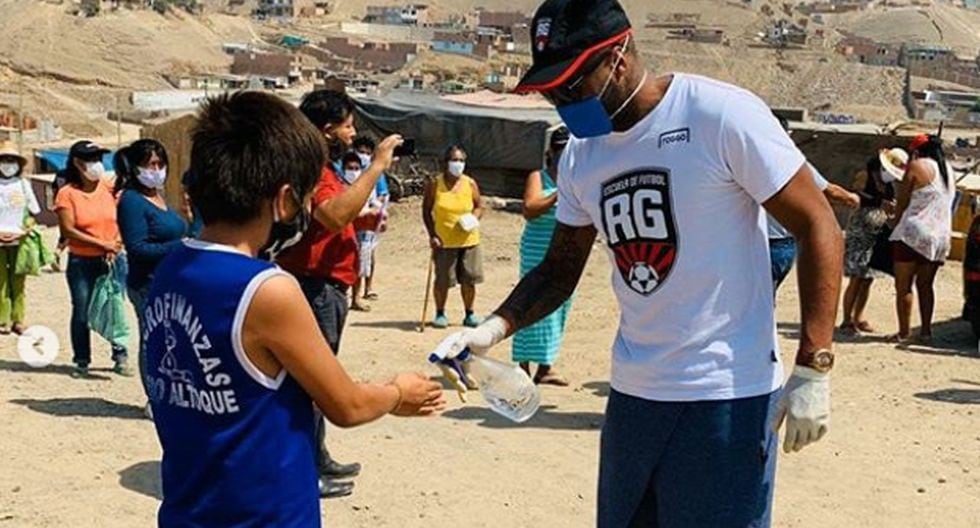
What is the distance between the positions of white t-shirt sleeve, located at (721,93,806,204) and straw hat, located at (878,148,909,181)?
7117 millimetres

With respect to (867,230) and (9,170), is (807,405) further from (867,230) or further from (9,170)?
(9,170)

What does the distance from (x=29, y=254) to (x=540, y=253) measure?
13.2 ft

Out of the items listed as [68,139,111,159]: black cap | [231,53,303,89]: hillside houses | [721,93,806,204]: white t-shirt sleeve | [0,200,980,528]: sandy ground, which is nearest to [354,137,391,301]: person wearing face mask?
[0,200,980,528]: sandy ground

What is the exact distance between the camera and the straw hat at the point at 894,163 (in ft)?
32.1

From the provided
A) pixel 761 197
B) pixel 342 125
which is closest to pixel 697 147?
pixel 761 197

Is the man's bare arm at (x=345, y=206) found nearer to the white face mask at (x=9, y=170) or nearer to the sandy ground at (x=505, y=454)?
the sandy ground at (x=505, y=454)

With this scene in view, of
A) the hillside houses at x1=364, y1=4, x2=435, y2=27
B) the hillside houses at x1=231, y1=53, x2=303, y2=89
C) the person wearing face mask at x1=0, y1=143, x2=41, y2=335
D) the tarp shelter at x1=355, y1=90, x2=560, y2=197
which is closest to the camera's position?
the person wearing face mask at x1=0, y1=143, x2=41, y2=335

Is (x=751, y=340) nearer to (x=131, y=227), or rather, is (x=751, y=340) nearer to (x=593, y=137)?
(x=593, y=137)


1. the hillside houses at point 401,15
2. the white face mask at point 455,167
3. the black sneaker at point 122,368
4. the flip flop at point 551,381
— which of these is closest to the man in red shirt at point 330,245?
the flip flop at point 551,381

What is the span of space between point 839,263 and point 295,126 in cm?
125

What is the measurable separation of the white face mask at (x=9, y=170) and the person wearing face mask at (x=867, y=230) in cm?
646

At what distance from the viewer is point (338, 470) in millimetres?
5895

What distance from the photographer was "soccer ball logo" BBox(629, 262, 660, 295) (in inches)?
116

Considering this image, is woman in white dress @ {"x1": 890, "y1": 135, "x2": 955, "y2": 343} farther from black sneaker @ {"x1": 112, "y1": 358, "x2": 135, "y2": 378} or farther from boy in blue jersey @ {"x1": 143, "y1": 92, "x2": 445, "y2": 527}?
boy in blue jersey @ {"x1": 143, "y1": 92, "x2": 445, "y2": 527}
